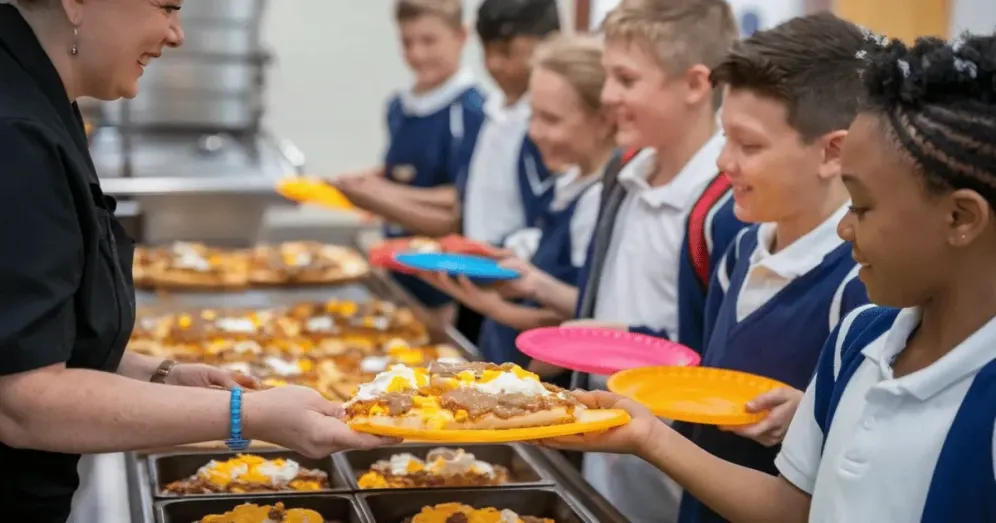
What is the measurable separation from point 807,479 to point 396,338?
5.47 ft

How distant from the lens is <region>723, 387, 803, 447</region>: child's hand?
1.73 metres

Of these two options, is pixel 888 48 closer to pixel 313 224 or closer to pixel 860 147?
pixel 860 147

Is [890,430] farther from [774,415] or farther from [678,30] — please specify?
[678,30]

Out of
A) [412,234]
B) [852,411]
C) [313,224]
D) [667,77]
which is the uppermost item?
[667,77]

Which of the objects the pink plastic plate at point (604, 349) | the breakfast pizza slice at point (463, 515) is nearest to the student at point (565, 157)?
the pink plastic plate at point (604, 349)

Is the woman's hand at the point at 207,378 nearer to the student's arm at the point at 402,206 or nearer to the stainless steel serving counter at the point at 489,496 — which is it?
the stainless steel serving counter at the point at 489,496

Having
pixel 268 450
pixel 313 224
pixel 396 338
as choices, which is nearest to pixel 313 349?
pixel 396 338

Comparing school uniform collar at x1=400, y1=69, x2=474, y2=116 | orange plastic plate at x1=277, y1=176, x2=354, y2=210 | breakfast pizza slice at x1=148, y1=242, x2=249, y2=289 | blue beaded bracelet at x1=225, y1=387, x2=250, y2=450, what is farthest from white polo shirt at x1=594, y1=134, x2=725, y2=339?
school uniform collar at x1=400, y1=69, x2=474, y2=116

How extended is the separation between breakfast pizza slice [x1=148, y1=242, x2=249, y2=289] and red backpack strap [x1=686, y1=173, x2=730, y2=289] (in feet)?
5.53

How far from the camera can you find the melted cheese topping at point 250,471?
80.4 inches

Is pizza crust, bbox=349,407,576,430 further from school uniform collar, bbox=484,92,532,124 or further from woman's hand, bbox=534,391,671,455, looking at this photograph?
school uniform collar, bbox=484,92,532,124

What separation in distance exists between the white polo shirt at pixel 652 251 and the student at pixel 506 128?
1.08m

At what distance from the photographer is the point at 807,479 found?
1525 millimetres

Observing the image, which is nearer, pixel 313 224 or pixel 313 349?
pixel 313 349
